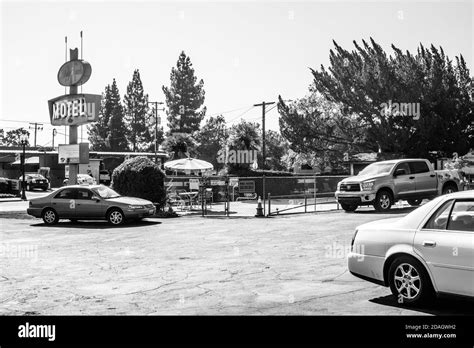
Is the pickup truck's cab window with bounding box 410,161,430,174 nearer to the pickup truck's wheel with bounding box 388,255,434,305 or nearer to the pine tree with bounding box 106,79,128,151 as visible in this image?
the pickup truck's wheel with bounding box 388,255,434,305

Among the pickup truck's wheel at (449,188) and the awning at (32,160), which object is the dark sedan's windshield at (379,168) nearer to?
the pickup truck's wheel at (449,188)

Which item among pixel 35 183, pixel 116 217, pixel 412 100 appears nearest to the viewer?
pixel 116 217

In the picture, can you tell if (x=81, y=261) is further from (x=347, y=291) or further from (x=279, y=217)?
(x=279, y=217)

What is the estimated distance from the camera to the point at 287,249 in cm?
1236

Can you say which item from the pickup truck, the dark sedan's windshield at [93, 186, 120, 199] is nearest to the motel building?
the dark sedan's windshield at [93, 186, 120, 199]

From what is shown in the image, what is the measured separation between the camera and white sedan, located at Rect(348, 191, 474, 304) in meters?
6.20

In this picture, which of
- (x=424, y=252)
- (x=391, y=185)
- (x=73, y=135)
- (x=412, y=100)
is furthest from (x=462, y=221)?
(x=412, y=100)

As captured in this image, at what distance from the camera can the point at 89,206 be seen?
19.7 m

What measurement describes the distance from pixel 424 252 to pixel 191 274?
453 cm

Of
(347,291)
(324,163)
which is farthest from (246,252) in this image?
(324,163)

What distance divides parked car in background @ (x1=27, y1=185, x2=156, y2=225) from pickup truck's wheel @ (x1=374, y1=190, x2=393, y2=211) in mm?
8727

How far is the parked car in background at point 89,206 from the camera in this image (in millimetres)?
19375

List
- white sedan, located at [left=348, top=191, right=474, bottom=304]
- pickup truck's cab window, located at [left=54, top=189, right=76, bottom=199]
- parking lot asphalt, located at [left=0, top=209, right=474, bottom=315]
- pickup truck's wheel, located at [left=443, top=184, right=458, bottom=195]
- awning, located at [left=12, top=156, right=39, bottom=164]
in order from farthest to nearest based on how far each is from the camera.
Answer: awning, located at [left=12, top=156, right=39, bottom=164]
pickup truck's wheel, located at [left=443, top=184, right=458, bottom=195]
pickup truck's cab window, located at [left=54, top=189, right=76, bottom=199]
parking lot asphalt, located at [left=0, top=209, right=474, bottom=315]
white sedan, located at [left=348, top=191, right=474, bottom=304]

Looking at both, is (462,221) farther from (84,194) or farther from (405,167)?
(84,194)
